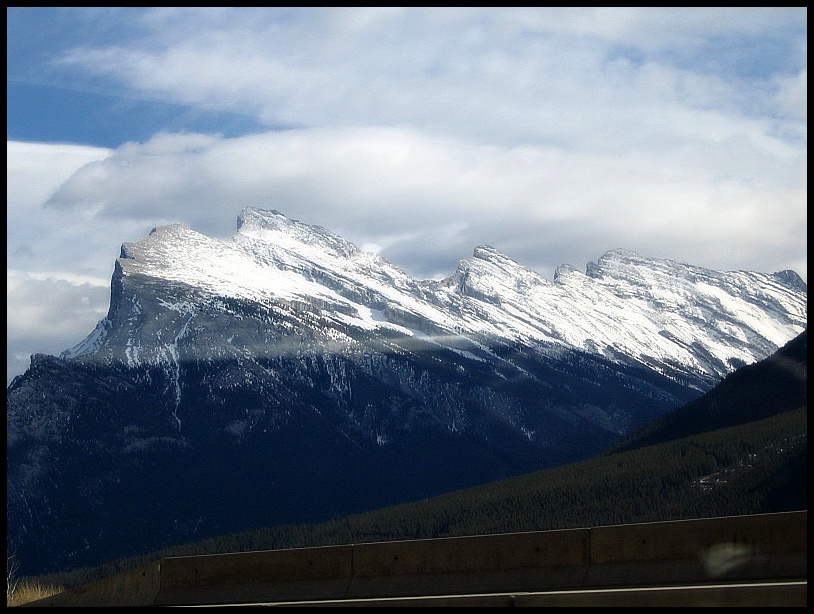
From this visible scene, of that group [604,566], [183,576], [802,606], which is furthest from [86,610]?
[802,606]

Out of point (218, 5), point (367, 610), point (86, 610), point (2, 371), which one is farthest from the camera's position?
point (86, 610)

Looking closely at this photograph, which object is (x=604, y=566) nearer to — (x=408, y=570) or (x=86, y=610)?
(x=408, y=570)

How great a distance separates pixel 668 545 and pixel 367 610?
6508 mm

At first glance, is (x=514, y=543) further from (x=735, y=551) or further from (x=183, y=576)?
(x=183, y=576)

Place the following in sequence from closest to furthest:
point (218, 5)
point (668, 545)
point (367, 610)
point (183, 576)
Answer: point (218, 5) → point (367, 610) → point (668, 545) → point (183, 576)

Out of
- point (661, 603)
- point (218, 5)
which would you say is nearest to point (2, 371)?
point (218, 5)

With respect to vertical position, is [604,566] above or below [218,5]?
below

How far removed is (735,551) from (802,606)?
4.88m

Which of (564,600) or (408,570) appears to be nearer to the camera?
(564,600)

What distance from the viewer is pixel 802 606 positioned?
69.7 ft

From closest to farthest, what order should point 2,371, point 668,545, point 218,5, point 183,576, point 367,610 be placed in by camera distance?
point 218,5 → point 2,371 → point 367,610 → point 668,545 → point 183,576

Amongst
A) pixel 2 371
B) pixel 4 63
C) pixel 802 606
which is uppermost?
pixel 4 63

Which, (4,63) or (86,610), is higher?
(4,63)

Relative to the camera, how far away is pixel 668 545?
2689cm
